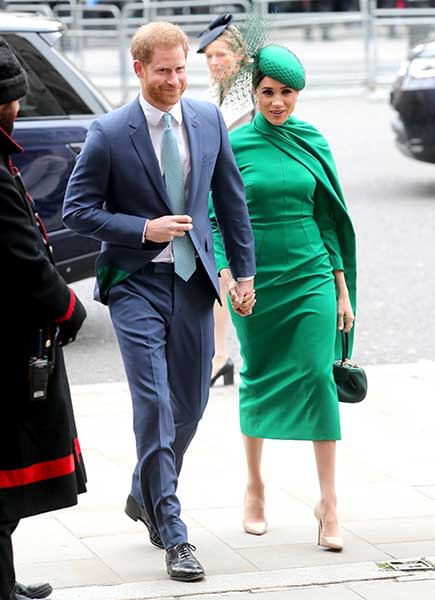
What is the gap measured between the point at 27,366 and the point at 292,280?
1.38 meters

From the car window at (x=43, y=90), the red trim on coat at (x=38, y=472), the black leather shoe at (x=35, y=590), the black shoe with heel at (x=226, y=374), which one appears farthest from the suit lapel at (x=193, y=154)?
the car window at (x=43, y=90)

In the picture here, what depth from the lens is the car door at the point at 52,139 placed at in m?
8.71

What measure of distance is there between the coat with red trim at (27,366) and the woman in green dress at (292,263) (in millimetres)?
1098

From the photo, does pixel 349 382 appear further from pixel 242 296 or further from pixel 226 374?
pixel 226 374

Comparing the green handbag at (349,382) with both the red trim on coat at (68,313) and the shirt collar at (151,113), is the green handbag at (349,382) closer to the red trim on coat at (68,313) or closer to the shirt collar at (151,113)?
the shirt collar at (151,113)

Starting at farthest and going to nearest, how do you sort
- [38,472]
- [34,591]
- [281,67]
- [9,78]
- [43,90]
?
1. [43,90]
2. [281,67]
3. [34,591]
4. [38,472]
5. [9,78]

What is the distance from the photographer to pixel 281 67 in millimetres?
5434

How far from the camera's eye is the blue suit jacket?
5074 mm

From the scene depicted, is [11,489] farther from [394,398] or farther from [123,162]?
[394,398]

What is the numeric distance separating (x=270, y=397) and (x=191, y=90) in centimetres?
1638

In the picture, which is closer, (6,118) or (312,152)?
(6,118)

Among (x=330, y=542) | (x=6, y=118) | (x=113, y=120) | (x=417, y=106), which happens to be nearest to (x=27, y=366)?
(x=6, y=118)

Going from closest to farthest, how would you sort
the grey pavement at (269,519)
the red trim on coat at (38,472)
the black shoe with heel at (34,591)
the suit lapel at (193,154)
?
the red trim on coat at (38,472), the black shoe with heel at (34,591), the grey pavement at (269,519), the suit lapel at (193,154)

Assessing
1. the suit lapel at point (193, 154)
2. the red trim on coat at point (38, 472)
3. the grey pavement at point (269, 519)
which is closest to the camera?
the red trim on coat at point (38, 472)
